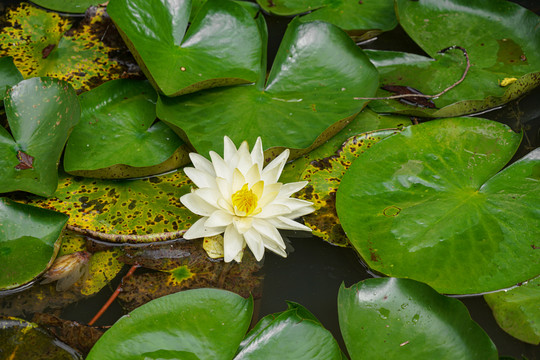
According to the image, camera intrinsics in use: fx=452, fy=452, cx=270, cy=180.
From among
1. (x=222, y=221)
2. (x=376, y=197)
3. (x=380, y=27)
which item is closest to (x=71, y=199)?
(x=222, y=221)

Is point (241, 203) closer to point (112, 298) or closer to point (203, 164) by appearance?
point (203, 164)

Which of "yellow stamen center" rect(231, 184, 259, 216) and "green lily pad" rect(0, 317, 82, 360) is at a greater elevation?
"yellow stamen center" rect(231, 184, 259, 216)

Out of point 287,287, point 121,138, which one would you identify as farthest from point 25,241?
point 287,287

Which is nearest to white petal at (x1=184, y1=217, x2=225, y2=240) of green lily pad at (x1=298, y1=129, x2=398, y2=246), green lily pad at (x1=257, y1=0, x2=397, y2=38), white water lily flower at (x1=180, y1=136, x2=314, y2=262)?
white water lily flower at (x1=180, y1=136, x2=314, y2=262)

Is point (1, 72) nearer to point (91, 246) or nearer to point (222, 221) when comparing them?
point (91, 246)

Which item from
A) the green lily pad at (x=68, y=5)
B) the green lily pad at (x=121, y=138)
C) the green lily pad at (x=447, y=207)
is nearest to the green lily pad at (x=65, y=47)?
the green lily pad at (x=68, y=5)

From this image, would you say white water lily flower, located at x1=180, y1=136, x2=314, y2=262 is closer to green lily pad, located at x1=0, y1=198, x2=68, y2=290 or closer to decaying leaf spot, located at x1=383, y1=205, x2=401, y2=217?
decaying leaf spot, located at x1=383, y1=205, x2=401, y2=217
